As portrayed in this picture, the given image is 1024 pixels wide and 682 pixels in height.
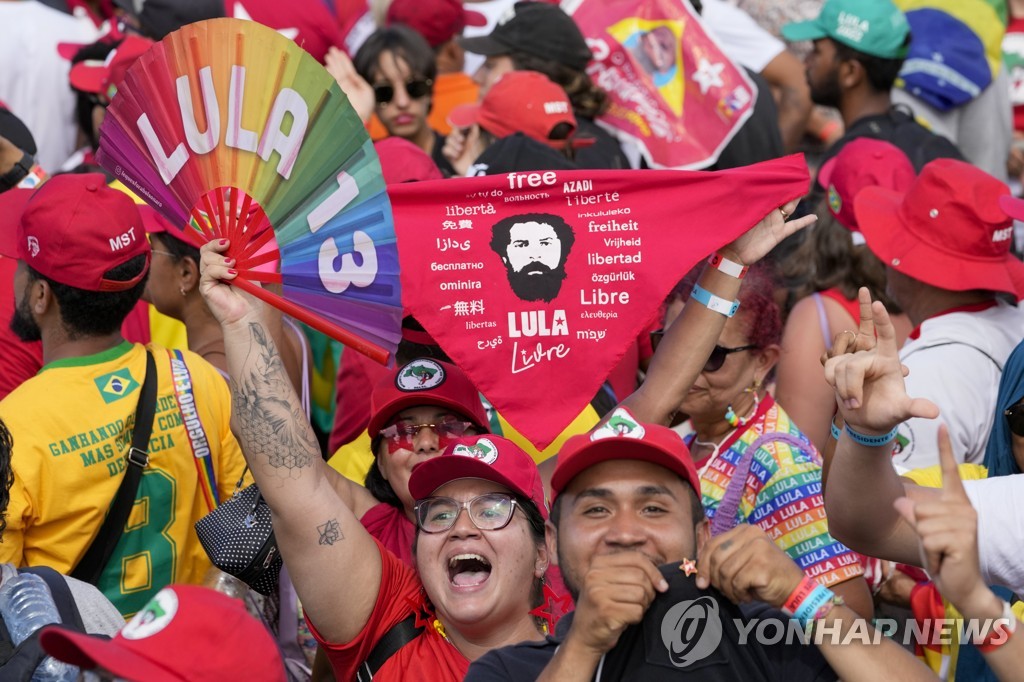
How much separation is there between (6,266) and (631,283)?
2497 millimetres

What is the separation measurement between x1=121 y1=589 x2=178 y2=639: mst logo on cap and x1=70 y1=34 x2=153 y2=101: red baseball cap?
13.1ft

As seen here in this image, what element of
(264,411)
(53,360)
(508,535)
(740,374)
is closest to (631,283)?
(740,374)

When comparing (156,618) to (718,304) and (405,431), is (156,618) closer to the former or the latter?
Result: (405,431)

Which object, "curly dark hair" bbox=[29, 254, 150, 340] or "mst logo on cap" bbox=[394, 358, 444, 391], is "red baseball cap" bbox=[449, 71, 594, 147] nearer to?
"mst logo on cap" bbox=[394, 358, 444, 391]

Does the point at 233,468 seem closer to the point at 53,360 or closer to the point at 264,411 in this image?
the point at 53,360

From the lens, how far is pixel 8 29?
7508 mm

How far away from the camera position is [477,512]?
3662 millimetres

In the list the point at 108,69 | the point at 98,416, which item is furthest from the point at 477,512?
the point at 108,69

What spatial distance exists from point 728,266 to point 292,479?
4.48 ft

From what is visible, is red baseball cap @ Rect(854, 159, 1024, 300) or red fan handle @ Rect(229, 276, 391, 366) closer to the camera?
red fan handle @ Rect(229, 276, 391, 366)

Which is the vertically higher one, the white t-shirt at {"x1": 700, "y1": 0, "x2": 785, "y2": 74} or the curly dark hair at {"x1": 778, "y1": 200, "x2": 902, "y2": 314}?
the curly dark hair at {"x1": 778, "y1": 200, "x2": 902, "y2": 314}

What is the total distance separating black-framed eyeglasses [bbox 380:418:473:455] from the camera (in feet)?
13.7

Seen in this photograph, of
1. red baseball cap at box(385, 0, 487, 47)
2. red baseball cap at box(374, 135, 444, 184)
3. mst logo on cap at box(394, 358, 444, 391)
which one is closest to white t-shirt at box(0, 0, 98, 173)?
red baseball cap at box(385, 0, 487, 47)

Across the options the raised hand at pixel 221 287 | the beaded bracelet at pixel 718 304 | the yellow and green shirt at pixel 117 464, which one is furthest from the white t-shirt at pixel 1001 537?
the yellow and green shirt at pixel 117 464
